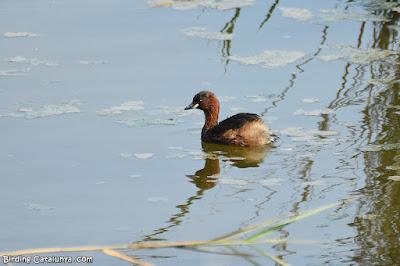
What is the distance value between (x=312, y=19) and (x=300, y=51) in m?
1.29

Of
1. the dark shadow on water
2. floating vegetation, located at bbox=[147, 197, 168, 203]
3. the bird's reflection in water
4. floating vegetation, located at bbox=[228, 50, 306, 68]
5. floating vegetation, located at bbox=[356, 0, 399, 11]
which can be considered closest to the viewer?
the dark shadow on water

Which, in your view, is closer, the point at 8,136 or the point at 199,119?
the point at 8,136

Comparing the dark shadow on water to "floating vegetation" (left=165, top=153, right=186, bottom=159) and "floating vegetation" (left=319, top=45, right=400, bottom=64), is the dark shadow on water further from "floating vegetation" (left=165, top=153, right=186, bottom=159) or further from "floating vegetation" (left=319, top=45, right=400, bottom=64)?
"floating vegetation" (left=319, top=45, right=400, bottom=64)

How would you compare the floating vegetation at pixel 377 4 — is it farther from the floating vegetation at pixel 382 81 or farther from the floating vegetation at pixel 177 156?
the floating vegetation at pixel 177 156

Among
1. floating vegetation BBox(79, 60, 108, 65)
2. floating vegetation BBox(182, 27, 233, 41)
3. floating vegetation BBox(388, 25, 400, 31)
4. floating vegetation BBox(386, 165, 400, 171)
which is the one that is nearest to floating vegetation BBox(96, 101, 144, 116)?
floating vegetation BBox(79, 60, 108, 65)

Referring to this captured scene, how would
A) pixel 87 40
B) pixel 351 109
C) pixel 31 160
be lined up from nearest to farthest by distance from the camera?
1. pixel 31 160
2. pixel 351 109
3. pixel 87 40

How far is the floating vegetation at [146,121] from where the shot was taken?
24.8 feet

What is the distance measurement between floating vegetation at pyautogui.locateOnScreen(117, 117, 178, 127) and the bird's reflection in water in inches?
16.5

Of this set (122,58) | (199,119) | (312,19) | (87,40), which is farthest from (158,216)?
(312,19)

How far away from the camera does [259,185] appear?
6160mm

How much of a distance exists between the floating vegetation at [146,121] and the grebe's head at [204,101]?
214 millimetres

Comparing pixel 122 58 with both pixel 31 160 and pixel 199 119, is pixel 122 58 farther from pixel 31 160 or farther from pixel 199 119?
pixel 31 160

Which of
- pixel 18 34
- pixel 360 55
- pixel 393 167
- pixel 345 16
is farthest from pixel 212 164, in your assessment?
pixel 345 16

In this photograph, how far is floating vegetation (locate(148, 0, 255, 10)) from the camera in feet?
36.3
